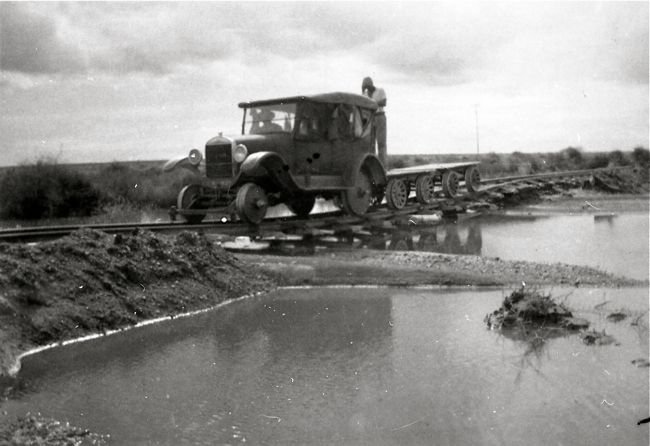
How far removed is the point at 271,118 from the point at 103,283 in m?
7.91

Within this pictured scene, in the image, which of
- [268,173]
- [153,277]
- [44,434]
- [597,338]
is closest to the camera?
[44,434]

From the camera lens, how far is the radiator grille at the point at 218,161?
1243 centimetres

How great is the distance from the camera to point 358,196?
592 inches

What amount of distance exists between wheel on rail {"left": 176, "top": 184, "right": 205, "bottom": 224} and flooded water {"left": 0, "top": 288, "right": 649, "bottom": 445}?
674 centimetres

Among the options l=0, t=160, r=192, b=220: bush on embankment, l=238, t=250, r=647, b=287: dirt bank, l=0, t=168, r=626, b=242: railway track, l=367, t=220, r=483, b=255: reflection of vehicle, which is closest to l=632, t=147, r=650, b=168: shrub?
l=0, t=168, r=626, b=242: railway track

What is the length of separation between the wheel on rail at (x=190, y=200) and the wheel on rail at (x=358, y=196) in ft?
10.9

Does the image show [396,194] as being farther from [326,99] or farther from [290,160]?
[290,160]

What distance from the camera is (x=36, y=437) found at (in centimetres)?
336

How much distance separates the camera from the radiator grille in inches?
489

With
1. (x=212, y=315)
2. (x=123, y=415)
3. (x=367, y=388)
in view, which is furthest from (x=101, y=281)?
(x=367, y=388)

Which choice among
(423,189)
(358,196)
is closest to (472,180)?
(423,189)

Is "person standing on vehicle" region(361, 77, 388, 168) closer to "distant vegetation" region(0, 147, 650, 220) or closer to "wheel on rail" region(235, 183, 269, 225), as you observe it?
"wheel on rail" region(235, 183, 269, 225)

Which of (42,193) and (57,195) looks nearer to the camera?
(42,193)

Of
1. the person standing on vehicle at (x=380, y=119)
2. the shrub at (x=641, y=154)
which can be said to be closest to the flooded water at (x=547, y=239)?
the person standing on vehicle at (x=380, y=119)
